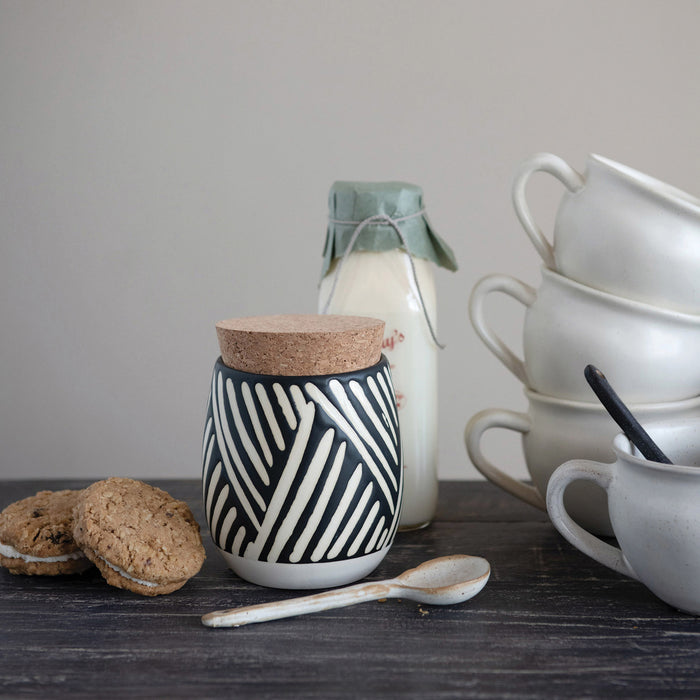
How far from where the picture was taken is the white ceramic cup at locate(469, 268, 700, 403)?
25.9 inches

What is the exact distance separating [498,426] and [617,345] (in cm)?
13

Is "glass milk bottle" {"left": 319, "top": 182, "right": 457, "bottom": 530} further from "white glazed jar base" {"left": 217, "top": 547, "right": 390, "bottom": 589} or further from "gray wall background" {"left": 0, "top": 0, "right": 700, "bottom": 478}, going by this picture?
"gray wall background" {"left": 0, "top": 0, "right": 700, "bottom": 478}

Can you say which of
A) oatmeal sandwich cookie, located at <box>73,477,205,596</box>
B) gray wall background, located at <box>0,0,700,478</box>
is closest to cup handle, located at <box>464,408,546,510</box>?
oatmeal sandwich cookie, located at <box>73,477,205,596</box>

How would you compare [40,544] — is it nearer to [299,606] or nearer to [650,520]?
[299,606]

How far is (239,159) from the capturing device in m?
1.48

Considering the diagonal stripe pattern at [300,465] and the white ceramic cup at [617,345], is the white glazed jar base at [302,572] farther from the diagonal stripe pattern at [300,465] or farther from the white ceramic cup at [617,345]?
the white ceramic cup at [617,345]

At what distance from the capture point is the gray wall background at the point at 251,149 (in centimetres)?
142

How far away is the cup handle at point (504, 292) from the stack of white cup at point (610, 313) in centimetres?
2

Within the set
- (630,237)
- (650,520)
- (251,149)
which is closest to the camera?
(650,520)

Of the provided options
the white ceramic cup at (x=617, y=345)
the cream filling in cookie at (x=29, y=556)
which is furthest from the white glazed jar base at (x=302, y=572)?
the white ceramic cup at (x=617, y=345)

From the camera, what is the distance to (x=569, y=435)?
69 centimetres

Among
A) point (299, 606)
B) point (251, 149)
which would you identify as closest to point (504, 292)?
point (299, 606)

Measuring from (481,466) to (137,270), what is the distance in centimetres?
97

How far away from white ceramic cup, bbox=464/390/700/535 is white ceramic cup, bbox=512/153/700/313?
9cm
